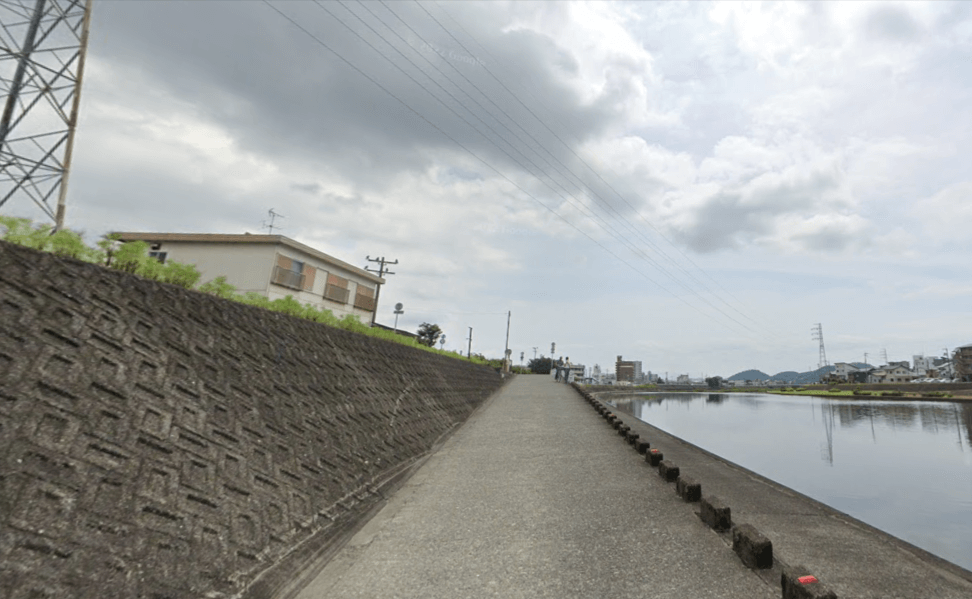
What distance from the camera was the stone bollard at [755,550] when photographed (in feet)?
12.9

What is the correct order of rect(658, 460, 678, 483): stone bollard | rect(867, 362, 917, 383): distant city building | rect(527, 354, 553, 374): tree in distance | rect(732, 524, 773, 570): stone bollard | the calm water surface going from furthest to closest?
rect(867, 362, 917, 383): distant city building, rect(527, 354, 553, 374): tree in distance, the calm water surface, rect(658, 460, 678, 483): stone bollard, rect(732, 524, 773, 570): stone bollard

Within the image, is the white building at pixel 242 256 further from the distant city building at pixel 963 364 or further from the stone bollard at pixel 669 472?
the distant city building at pixel 963 364

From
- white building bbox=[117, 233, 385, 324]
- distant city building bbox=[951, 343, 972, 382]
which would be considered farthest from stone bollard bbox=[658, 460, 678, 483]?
distant city building bbox=[951, 343, 972, 382]

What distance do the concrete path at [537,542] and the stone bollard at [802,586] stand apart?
0.34 metres

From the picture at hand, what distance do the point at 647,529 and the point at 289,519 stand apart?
4303 mm

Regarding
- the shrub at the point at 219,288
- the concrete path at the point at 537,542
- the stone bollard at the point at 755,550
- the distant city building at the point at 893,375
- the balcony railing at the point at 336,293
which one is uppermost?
the distant city building at the point at 893,375

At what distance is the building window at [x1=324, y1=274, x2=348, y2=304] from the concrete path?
19572 mm

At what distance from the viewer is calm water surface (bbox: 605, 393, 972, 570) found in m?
10.0

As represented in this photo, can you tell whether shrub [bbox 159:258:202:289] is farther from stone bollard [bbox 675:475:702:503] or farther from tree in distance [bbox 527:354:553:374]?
tree in distance [bbox 527:354:553:374]

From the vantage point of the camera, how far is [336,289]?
2578cm

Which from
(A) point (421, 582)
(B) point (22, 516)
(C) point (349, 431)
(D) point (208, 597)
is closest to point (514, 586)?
(A) point (421, 582)

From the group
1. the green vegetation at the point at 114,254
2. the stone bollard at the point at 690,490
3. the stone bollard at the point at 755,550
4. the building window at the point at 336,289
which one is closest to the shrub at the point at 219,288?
the green vegetation at the point at 114,254

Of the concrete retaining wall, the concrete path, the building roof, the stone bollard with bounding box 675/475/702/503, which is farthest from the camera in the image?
the building roof

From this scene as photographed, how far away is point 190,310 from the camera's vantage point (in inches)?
197
